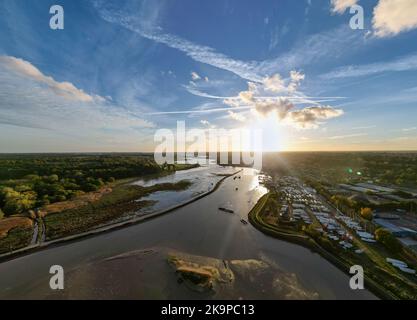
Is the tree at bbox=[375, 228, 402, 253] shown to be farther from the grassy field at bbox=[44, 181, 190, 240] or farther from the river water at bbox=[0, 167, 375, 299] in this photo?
the grassy field at bbox=[44, 181, 190, 240]

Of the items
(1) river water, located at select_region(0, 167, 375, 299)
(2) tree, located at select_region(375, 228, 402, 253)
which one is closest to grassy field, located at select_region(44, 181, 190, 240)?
(1) river water, located at select_region(0, 167, 375, 299)

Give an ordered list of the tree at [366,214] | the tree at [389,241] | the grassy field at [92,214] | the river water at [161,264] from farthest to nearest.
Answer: the tree at [366,214], the grassy field at [92,214], the tree at [389,241], the river water at [161,264]

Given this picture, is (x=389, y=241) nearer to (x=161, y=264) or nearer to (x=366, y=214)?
(x=366, y=214)

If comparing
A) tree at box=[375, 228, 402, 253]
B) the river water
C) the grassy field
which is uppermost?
tree at box=[375, 228, 402, 253]

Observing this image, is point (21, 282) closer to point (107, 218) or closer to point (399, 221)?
point (107, 218)

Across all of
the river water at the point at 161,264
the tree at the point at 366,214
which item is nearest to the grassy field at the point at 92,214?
the river water at the point at 161,264

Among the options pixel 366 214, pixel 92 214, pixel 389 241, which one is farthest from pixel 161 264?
pixel 366 214

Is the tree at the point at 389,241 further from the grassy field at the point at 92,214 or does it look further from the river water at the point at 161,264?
the grassy field at the point at 92,214
